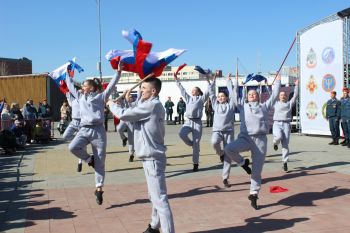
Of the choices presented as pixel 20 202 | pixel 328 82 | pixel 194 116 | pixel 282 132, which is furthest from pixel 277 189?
pixel 328 82

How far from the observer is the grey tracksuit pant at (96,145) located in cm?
771

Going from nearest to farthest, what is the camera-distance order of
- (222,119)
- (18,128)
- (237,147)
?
(237,147)
(222,119)
(18,128)

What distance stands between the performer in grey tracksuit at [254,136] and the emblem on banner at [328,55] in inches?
446

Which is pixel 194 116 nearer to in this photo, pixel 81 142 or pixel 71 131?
pixel 71 131

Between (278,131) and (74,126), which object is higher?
(74,126)

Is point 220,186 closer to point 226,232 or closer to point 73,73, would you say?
point 226,232

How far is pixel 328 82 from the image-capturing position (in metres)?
18.3

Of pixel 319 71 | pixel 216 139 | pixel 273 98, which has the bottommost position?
pixel 216 139

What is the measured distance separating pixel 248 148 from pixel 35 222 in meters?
3.48

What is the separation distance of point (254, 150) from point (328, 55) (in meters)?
12.3

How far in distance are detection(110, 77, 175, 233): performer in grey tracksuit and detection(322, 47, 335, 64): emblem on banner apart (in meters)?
14.2

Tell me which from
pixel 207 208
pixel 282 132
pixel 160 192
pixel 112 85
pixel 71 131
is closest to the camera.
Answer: pixel 160 192

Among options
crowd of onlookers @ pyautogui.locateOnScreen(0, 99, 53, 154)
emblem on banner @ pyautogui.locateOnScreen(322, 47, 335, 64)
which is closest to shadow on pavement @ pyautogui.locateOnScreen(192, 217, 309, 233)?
crowd of onlookers @ pyautogui.locateOnScreen(0, 99, 53, 154)

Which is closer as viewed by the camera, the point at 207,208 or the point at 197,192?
the point at 207,208
